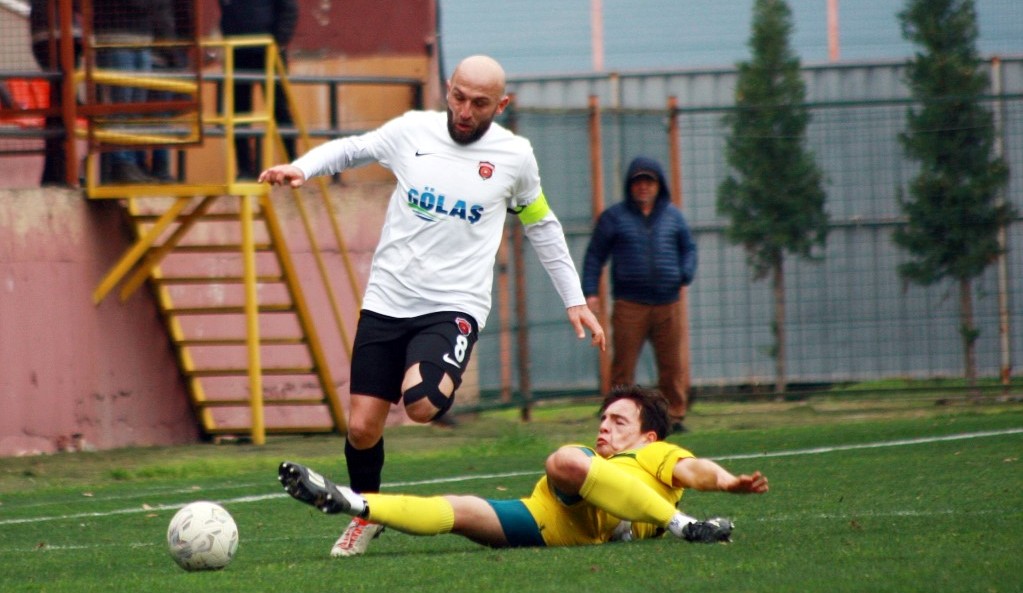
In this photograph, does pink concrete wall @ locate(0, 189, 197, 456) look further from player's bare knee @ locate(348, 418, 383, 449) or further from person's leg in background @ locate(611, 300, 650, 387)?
player's bare knee @ locate(348, 418, 383, 449)

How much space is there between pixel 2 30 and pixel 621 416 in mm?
8706

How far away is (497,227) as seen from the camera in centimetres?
743

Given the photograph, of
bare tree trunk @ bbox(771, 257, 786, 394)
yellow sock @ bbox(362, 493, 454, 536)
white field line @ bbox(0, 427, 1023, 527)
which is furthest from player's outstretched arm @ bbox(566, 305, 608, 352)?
bare tree trunk @ bbox(771, 257, 786, 394)

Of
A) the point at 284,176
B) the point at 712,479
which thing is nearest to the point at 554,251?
the point at 284,176

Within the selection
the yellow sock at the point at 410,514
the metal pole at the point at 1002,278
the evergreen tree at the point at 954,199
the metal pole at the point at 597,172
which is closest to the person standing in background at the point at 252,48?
the metal pole at the point at 597,172

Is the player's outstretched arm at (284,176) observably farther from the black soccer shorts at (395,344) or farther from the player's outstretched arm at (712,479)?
the player's outstretched arm at (712,479)

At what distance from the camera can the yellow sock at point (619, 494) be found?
6484 millimetres

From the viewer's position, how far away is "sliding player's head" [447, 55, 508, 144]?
23.5ft

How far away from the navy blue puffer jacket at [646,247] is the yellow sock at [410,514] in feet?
24.0

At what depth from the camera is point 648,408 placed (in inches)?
277

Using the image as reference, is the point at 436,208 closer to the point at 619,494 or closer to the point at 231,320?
the point at 619,494

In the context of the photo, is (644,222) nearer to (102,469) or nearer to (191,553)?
(102,469)

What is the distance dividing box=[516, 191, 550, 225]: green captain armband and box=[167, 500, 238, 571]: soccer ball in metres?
1.95

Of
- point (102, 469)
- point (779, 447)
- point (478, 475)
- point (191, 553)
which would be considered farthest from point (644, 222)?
point (191, 553)
